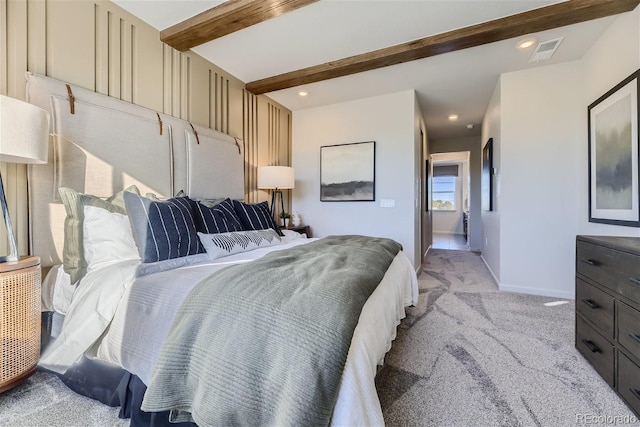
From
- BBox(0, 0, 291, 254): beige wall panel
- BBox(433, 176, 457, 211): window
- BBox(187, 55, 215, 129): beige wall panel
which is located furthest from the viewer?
BBox(433, 176, 457, 211): window

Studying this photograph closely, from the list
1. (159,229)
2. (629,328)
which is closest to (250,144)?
(159,229)

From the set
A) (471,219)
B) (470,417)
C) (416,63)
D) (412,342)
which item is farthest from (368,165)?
(471,219)

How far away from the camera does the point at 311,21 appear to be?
2438mm

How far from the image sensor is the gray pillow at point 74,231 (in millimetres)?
1673

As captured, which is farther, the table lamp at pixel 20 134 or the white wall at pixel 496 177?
the white wall at pixel 496 177

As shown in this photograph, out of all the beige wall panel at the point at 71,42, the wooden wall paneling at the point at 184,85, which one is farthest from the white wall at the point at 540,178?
the beige wall panel at the point at 71,42

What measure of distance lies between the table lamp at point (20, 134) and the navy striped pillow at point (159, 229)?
0.47 metres

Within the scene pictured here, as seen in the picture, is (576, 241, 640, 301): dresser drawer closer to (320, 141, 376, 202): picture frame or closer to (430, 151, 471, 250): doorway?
(320, 141, 376, 202): picture frame

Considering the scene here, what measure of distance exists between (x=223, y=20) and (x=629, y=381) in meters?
3.57

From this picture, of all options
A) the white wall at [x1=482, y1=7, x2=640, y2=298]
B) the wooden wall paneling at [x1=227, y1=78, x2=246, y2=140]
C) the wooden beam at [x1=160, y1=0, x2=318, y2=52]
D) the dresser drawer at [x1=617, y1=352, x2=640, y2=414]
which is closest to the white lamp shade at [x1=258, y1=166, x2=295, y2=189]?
the wooden wall paneling at [x1=227, y1=78, x2=246, y2=140]

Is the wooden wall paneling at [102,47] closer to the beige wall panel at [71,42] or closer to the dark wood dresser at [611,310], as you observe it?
the beige wall panel at [71,42]

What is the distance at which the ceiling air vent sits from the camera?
272 centimetres

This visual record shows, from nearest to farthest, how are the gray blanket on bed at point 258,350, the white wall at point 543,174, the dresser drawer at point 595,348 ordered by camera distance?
the gray blanket on bed at point 258,350 < the dresser drawer at point 595,348 < the white wall at point 543,174

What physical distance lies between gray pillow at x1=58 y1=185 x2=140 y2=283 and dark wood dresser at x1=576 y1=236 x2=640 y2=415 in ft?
9.96
